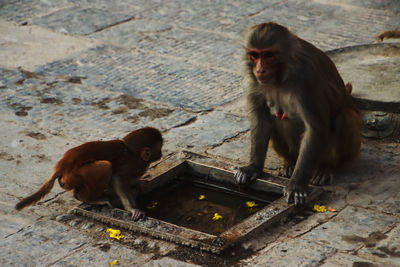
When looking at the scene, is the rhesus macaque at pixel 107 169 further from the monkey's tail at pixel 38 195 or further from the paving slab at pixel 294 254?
the paving slab at pixel 294 254

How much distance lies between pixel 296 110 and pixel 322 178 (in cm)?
70

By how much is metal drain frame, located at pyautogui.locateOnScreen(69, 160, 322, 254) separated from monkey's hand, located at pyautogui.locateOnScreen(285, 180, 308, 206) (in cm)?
5

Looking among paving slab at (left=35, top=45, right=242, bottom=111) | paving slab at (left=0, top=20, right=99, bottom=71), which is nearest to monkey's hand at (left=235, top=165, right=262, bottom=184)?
paving slab at (left=35, top=45, right=242, bottom=111)

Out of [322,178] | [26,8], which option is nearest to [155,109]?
[322,178]

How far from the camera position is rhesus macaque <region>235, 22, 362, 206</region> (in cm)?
541

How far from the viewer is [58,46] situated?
9477mm

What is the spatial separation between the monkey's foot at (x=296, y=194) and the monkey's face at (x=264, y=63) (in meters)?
0.87

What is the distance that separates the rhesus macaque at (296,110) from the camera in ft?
17.7

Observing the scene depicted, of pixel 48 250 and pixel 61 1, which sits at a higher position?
pixel 61 1

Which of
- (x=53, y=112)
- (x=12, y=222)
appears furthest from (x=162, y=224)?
(x=53, y=112)

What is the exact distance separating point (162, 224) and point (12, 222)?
117 cm

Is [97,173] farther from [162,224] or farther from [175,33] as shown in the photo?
[175,33]

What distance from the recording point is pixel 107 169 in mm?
5383

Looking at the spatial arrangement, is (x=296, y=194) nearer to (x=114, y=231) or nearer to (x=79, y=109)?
(x=114, y=231)
